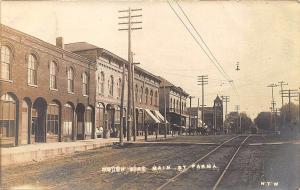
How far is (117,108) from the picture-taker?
39375 millimetres

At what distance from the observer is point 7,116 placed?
21.7 meters

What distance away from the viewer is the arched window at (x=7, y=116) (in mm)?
21234

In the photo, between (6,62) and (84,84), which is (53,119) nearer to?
(84,84)

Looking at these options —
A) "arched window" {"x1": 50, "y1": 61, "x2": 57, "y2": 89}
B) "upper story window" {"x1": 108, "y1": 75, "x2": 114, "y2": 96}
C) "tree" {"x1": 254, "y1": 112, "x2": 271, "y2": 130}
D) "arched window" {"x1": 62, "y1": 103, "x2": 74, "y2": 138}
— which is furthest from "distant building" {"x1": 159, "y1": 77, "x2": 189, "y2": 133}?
"tree" {"x1": 254, "y1": 112, "x2": 271, "y2": 130}

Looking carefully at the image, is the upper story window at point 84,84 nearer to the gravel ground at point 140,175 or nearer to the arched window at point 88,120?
the arched window at point 88,120

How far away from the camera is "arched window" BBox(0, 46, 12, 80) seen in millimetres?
20766

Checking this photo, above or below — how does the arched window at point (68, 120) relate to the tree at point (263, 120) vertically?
above

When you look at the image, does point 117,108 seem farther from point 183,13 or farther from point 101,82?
point 183,13

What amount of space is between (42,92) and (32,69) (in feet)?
5.62

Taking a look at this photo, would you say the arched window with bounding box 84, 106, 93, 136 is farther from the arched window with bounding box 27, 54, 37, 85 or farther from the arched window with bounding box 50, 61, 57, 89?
the arched window with bounding box 27, 54, 37, 85

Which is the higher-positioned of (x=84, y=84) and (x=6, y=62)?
(x=6, y=62)

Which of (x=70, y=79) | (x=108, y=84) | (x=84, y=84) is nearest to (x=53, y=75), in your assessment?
(x=70, y=79)

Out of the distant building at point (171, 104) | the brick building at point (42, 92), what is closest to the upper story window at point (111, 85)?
the brick building at point (42, 92)

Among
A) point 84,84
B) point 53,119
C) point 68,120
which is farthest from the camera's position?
point 84,84
